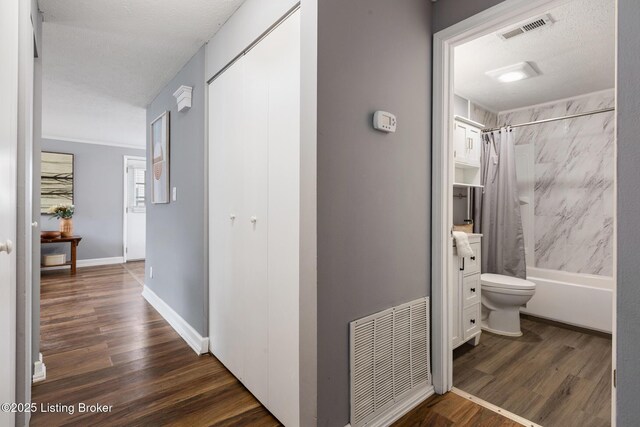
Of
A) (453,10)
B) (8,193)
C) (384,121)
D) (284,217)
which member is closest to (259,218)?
(284,217)

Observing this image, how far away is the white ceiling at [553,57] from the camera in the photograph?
198 cm

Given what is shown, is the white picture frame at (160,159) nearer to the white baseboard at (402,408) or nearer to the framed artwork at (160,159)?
the framed artwork at (160,159)

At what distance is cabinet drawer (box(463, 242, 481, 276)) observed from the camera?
240cm

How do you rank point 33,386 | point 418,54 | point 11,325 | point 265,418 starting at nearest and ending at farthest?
point 11,325
point 265,418
point 418,54
point 33,386

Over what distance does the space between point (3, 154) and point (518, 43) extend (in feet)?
9.62

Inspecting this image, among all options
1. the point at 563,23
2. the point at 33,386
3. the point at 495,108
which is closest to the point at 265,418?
the point at 33,386

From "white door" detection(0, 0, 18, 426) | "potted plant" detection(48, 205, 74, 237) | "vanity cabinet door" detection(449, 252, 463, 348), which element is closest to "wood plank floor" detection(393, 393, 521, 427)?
"vanity cabinet door" detection(449, 252, 463, 348)

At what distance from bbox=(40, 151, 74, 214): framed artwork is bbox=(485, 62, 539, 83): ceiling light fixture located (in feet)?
20.9

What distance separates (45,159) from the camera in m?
5.13

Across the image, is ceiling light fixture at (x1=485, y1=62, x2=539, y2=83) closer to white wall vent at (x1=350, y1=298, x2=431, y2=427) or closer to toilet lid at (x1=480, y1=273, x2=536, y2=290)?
toilet lid at (x1=480, y1=273, x2=536, y2=290)

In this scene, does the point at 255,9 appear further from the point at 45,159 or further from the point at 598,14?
the point at 45,159

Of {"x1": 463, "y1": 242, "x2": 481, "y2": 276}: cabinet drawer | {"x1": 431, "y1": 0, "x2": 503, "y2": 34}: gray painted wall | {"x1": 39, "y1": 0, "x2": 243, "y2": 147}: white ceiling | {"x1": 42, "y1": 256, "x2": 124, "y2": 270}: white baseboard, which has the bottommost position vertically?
{"x1": 42, "y1": 256, "x2": 124, "y2": 270}: white baseboard

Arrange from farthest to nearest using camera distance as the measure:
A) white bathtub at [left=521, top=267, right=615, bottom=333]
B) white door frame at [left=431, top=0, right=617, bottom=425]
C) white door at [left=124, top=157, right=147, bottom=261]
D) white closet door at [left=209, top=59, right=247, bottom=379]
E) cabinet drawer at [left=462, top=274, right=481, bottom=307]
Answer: white door at [left=124, top=157, right=147, bottom=261] → white bathtub at [left=521, top=267, right=615, bottom=333] → cabinet drawer at [left=462, top=274, right=481, bottom=307] → white closet door at [left=209, top=59, right=247, bottom=379] → white door frame at [left=431, top=0, right=617, bottom=425]

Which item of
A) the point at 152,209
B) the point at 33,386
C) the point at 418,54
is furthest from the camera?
the point at 152,209
